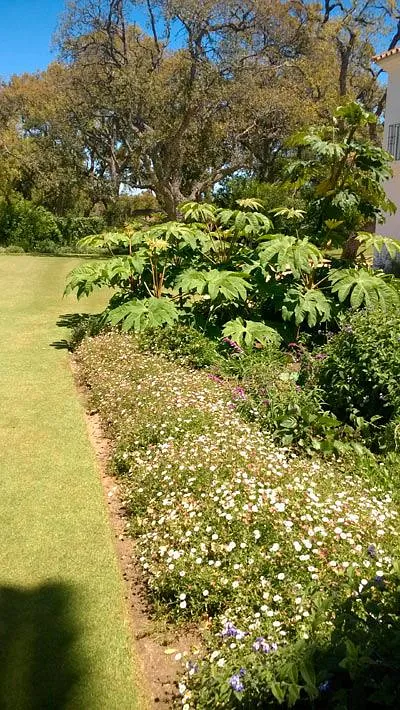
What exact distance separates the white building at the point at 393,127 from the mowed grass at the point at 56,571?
36.9 ft

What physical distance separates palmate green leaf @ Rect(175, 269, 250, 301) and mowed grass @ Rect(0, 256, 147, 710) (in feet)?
5.50

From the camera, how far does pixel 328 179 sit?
664cm

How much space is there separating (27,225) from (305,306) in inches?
799

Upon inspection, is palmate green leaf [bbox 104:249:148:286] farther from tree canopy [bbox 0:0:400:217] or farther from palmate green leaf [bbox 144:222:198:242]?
tree canopy [bbox 0:0:400:217]

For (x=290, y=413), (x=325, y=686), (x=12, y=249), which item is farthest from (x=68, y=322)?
(x=12, y=249)

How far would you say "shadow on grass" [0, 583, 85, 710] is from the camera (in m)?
2.39

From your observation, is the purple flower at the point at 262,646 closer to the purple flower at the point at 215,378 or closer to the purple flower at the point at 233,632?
the purple flower at the point at 233,632

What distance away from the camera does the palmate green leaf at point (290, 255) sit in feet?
18.9

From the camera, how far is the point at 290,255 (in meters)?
5.80

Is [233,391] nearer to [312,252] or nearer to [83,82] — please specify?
[312,252]

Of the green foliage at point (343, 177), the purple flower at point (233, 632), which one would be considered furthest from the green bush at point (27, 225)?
the purple flower at point (233, 632)

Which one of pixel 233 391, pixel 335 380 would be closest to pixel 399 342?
pixel 335 380

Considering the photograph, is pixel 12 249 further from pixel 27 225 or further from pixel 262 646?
pixel 262 646

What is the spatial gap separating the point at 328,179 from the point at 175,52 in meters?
16.5
